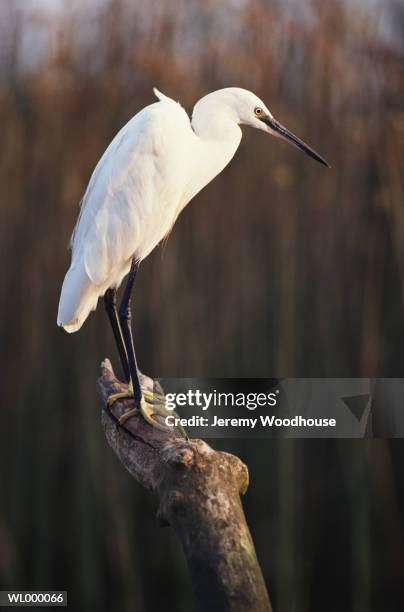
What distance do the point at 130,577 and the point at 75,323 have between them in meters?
0.72

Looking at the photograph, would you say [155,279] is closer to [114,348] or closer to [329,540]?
[114,348]

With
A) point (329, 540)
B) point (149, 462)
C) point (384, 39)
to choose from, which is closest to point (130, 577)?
point (329, 540)

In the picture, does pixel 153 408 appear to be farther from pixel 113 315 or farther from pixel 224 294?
pixel 224 294

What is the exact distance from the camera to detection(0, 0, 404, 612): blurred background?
6.72 ft

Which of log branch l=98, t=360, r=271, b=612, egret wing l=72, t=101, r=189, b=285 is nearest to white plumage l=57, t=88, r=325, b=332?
egret wing l=72, t=101, r=189, b=285

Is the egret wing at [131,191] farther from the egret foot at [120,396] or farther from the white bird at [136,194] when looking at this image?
the egret foot at [120,396]

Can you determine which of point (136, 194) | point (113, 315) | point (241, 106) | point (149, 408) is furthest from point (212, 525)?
point (241, 106)

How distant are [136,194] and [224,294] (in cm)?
58

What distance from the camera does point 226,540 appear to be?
49.8 inches

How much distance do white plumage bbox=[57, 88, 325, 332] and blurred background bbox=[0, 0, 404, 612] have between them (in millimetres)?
457

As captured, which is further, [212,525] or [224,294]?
[224,294]

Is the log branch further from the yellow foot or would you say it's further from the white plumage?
the white plumage

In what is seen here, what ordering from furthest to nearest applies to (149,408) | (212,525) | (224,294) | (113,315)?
(224,294), (113,315), (149,408), (212,525)

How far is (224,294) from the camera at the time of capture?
7.20 feet
